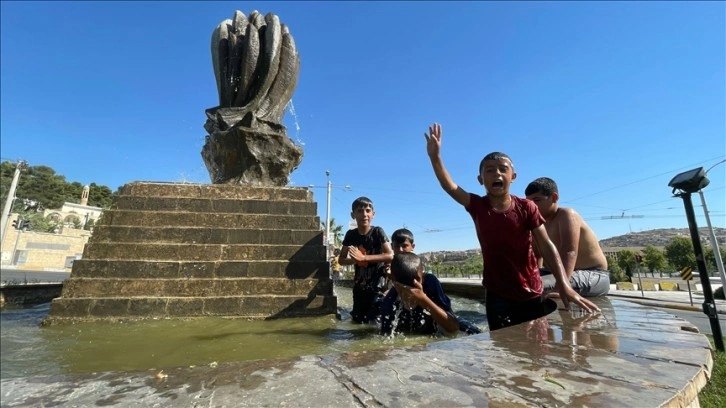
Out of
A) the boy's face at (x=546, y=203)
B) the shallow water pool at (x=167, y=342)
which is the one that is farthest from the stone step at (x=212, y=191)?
the boy's face at (x=546, y=203)

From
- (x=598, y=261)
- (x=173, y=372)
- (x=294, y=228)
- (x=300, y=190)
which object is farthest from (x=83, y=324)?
(x=598, y=261)

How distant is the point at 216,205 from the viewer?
6.00 meters

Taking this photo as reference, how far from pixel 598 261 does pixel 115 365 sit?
4379mm

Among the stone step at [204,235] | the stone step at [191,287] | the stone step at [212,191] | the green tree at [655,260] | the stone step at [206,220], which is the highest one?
the green tree at [655,260]

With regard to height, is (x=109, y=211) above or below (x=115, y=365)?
above

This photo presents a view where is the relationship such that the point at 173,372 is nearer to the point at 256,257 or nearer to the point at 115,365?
the point at 115,365

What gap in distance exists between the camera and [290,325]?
4.35m

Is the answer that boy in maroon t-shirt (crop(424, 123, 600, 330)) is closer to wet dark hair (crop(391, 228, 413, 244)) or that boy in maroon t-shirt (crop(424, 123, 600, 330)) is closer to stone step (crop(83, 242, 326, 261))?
wet dark hair (crop(391, 228, 413, 244))

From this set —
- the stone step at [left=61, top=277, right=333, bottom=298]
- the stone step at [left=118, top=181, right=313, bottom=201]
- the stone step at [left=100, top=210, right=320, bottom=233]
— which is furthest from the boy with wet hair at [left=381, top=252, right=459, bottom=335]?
the stone step at [left=118, top=181, right=313, bottom=201]

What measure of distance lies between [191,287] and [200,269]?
0.94 ft

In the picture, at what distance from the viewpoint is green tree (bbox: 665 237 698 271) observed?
50.3 meters

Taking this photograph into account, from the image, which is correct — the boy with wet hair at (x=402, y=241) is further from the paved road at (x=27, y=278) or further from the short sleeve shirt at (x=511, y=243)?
the paved road at (x=27, y=278)

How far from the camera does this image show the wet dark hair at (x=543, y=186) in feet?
12.3

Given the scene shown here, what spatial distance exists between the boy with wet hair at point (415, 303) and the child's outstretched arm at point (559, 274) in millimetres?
881
